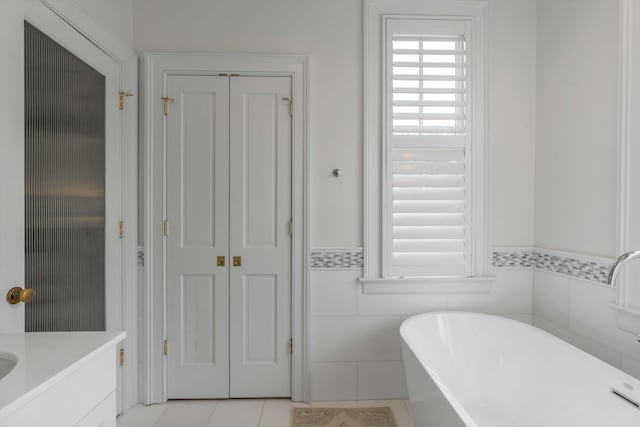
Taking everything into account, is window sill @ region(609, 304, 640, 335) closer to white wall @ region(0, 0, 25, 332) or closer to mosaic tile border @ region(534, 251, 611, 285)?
mosaic tile border @ region(534, 251, 611, 285)

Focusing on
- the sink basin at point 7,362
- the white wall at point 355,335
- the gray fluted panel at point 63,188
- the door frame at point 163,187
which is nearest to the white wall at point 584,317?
the white wall at point 355,335

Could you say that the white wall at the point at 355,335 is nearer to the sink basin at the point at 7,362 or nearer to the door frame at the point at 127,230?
the door frame at the point at 127,230

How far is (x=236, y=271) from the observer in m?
2.27

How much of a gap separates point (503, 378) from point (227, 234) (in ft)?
5.78

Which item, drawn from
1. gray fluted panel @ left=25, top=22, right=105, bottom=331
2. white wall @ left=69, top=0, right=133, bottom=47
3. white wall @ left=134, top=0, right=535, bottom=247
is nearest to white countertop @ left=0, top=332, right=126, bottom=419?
gray fluted panel @ left=25, top=22, right=105, bottom=331

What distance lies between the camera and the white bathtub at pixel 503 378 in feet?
4.60

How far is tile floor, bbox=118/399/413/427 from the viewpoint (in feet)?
6.71

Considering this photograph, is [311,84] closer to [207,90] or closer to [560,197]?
[207,90]

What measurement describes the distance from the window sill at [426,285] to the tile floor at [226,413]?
2.30 ft

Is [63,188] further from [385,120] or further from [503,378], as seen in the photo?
[503,378]

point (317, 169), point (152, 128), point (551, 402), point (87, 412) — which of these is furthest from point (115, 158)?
point (551, 402)

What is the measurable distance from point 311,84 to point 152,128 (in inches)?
40.6

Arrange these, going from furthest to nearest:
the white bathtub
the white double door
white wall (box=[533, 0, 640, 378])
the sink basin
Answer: the white double door
white wall (box=[533, 0, 640, 378])
the white bathtub
the sink basin

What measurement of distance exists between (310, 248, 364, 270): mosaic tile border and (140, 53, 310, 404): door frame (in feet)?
0.24
